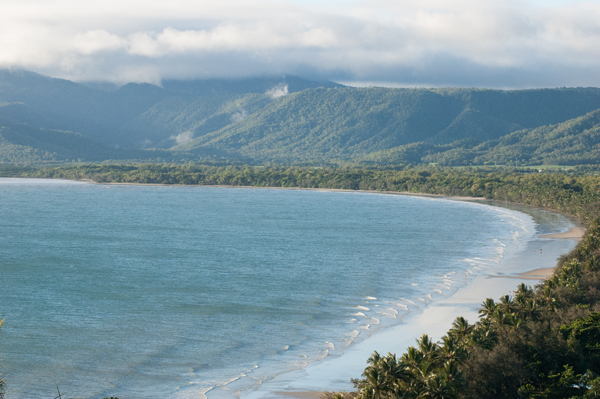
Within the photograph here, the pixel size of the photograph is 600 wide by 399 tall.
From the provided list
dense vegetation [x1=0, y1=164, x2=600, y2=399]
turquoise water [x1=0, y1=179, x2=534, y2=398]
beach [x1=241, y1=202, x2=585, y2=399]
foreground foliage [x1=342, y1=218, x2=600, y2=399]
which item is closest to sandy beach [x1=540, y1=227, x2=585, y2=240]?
turquoise water [x1=0, y1=179, x2=534, y2=398]

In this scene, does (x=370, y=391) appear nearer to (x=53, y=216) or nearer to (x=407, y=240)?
(x=407, y=240)

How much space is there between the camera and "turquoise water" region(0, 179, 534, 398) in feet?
130

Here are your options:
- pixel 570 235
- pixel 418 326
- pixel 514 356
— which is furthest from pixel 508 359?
pixel 570 235

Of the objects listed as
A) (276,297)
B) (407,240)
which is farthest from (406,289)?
(407,240)

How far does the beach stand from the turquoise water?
141cm

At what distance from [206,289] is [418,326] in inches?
966

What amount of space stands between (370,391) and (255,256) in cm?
5903

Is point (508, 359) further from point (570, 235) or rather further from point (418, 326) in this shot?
point (570, 235)

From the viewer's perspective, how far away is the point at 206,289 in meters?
63.9

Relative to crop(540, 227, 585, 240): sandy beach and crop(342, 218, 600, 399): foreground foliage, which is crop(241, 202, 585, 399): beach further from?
crop(540, 227, 585, 240): sandy beach

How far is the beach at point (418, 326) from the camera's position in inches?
1394

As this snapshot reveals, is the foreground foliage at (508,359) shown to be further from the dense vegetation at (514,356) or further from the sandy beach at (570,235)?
the sandy beach at (570,235)

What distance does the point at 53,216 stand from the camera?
137250mm

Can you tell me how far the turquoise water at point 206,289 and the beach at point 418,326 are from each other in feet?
4.64
